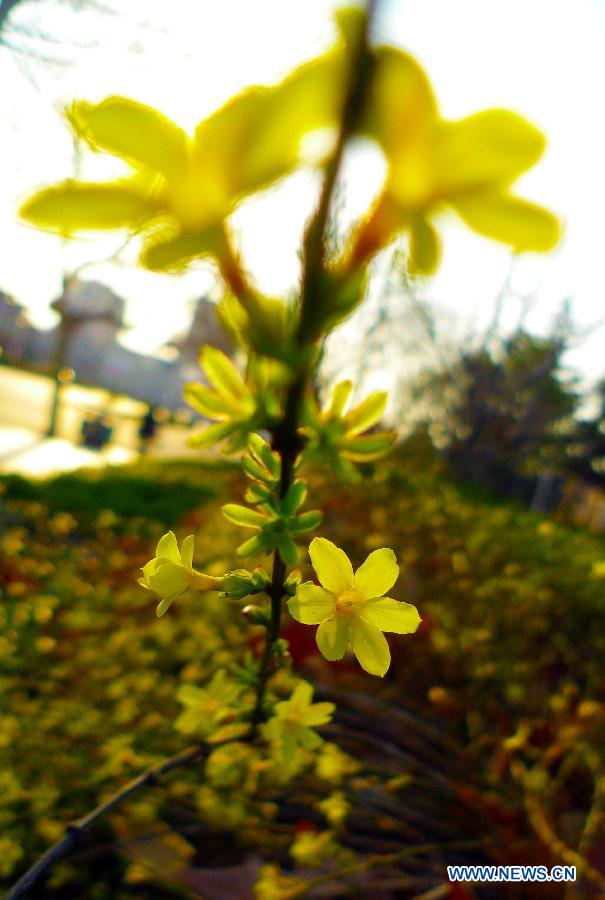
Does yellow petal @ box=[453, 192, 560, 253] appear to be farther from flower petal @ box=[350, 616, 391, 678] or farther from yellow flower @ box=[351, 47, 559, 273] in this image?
flower petal @ box=[350, 616, 391, 678]

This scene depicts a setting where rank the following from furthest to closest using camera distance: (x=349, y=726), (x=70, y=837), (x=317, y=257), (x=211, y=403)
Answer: (x=349, y=726) → (x=70, y=837) → (x=211, y=403) → (x=317, y=257)

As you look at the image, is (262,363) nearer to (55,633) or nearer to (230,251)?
(230,251)

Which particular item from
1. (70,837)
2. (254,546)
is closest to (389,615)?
(254,546)

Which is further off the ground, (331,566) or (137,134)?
(137,134)

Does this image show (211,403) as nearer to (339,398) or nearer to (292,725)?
(339,398)

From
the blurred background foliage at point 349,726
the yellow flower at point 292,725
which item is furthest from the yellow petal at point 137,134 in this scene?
the blurred background foliage at point 349,726
